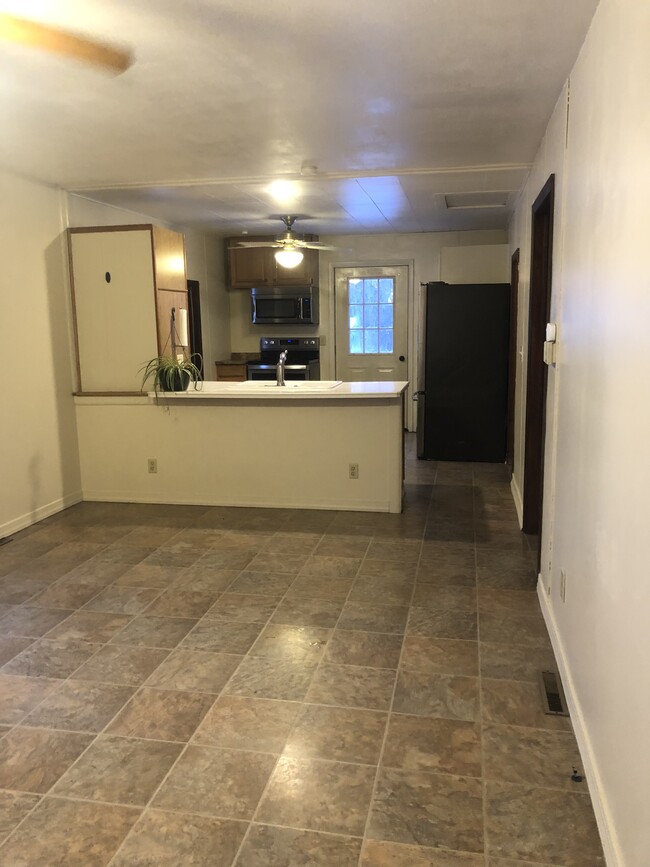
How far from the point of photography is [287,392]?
15.2 feet

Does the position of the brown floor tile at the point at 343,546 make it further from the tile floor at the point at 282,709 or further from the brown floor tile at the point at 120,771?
the brown floor tile at the point at 120,771

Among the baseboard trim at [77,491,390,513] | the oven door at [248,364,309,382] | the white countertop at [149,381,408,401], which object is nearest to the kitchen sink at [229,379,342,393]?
the white countertop at [149,381,408,401]

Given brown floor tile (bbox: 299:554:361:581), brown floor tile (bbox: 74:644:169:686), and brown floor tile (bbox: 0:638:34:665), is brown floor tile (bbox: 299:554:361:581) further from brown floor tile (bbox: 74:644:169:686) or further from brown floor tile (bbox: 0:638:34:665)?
brown floor tile (bbox: 0:638:34:665)

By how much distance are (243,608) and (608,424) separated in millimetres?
1981

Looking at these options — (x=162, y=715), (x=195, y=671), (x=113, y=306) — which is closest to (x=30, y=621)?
(x=195, y=671)

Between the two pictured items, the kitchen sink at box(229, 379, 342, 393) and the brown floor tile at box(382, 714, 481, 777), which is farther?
the kitchen sink at box(229, 379, 342, 393)

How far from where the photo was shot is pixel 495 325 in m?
6.04

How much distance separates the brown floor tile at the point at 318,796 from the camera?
178 centimetres

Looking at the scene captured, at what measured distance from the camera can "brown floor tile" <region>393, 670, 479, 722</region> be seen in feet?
7.43

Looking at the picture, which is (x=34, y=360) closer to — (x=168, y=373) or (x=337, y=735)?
(x=168, y=373)

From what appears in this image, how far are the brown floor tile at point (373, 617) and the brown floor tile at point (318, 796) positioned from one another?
918 millimetres

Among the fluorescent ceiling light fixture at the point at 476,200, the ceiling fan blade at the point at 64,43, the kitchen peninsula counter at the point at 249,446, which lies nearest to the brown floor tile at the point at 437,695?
the kitchen peninsula counter at the point at 249,446

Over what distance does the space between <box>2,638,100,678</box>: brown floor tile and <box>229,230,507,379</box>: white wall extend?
17.5ft

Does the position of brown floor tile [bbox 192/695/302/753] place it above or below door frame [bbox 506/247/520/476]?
below
